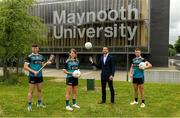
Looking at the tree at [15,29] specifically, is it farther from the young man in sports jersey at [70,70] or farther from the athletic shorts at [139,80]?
the athletic shorts at [139,80]

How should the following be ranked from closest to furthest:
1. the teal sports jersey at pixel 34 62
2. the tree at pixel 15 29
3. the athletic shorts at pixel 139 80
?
the teal sports jersey at pixel 34 62 < the athletic shorts at pixel 139 80 < the tree at pixel 15 29

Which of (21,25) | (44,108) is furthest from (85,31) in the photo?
(44,108)

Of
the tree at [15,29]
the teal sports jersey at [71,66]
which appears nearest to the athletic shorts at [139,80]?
the teal sports jersey at [71,66]

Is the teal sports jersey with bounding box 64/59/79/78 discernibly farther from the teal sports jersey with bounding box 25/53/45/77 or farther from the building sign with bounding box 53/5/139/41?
the building sign with bounding box 53/5/139/41

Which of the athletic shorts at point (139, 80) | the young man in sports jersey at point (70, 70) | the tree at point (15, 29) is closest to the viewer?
the young man in sports jersey at point (70, 70)

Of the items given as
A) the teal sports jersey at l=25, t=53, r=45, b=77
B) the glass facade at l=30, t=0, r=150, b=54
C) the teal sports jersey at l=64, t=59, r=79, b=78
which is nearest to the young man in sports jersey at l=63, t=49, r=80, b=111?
the teal sports jersey at l=64, t=59, r=79, b=78

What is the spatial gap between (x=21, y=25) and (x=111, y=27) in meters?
24.7

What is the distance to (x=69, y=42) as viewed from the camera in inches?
1892

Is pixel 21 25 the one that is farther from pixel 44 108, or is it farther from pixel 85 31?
pixel 85 31

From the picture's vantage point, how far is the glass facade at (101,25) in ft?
Answer: 142

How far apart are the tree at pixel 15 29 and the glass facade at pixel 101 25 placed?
2024cm

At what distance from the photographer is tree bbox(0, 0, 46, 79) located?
801 inches

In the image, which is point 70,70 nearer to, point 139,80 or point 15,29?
point 139,80

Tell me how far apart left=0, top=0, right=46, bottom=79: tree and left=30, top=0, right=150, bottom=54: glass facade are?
66.4 feet
